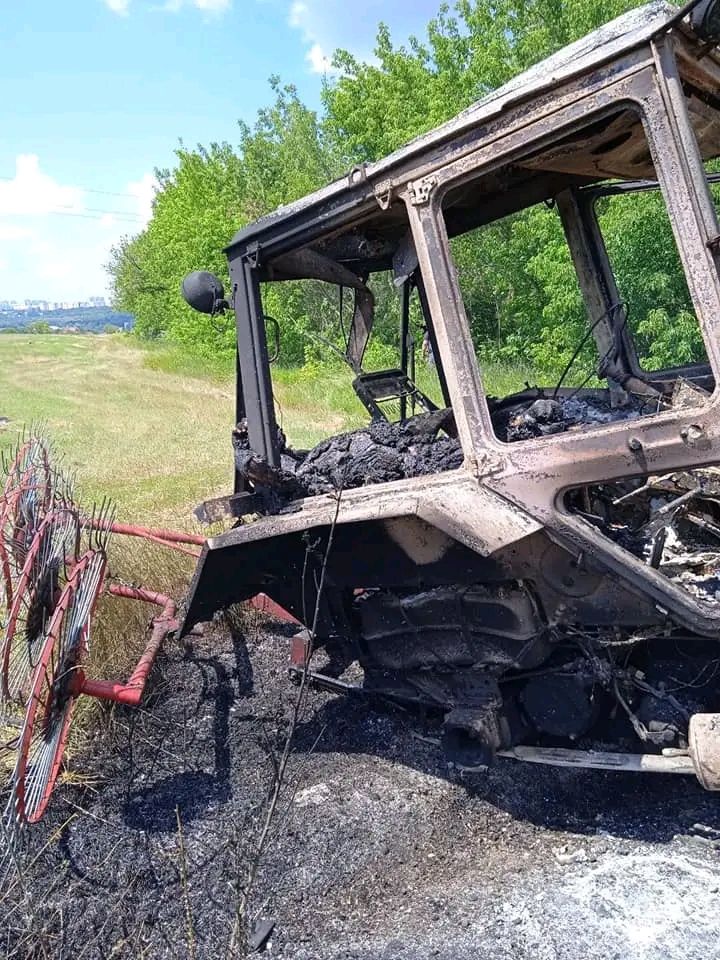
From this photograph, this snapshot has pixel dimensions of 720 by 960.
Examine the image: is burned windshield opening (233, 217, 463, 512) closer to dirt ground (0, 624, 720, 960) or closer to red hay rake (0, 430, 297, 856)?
red hay rake (0, 430, 297, 856)

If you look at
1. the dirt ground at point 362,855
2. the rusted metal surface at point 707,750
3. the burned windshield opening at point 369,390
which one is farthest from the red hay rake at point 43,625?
the rusted metal surface at point 707,750

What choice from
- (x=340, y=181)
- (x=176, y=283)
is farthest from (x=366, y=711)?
(x=176, y=283)

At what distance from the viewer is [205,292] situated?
11.4 ft

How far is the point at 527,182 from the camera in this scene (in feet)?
12.0

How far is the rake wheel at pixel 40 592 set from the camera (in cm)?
354

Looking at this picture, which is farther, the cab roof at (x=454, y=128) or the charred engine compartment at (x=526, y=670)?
the charred engine compartment at (x=526, y=670)

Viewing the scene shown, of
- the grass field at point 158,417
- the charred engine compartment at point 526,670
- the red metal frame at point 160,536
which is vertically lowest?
the charred engine compartment at point 526,670

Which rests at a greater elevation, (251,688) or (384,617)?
(384,617)

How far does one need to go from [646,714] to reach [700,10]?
232 cm

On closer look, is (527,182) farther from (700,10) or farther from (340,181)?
(700,10)

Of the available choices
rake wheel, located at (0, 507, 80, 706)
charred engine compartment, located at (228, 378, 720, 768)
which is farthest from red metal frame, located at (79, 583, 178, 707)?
charred engine compartment, located at (228, 378, 720, 768)

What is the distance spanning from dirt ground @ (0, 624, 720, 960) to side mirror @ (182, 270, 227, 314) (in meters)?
1.85

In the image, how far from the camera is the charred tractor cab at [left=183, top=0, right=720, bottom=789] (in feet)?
8.34

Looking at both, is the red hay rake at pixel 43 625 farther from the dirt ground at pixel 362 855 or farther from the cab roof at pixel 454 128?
the cab roof at pixel 454 128
